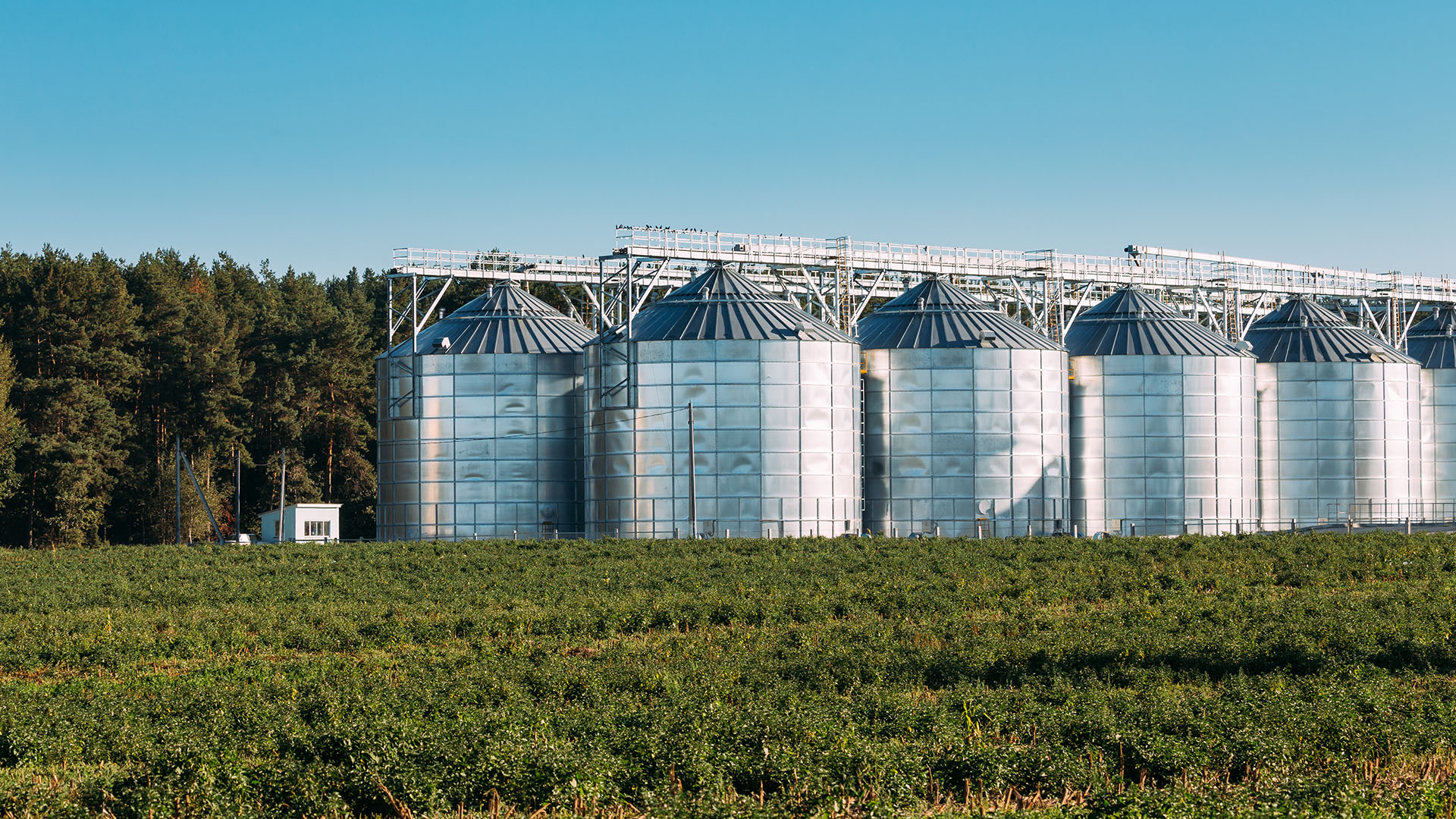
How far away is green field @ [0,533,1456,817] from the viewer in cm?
2078

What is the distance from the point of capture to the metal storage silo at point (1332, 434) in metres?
90.1

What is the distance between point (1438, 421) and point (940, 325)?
39109 millimetres

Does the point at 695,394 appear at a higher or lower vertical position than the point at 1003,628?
higher

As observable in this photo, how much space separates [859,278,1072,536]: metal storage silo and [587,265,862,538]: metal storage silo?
3.40 metres

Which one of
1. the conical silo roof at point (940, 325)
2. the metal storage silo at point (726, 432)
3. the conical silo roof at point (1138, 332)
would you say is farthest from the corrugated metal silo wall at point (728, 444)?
the conical silo roof at point (1138, 332)

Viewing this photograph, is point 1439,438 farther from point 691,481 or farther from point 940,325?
point 691,481

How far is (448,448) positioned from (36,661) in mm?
41225

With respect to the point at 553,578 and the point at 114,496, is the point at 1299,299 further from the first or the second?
the point at 114,496

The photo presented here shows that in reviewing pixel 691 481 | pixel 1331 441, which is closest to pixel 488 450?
pixel 691 481

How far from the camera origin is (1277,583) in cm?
5159

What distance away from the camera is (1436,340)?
10388cm

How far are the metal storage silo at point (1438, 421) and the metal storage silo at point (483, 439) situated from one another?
50505 mm

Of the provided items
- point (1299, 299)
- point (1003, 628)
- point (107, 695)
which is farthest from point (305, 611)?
point (1299, 299)

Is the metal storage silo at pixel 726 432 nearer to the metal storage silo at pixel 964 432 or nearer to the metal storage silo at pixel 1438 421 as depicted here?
the metal storage silo at pixel 964 432
